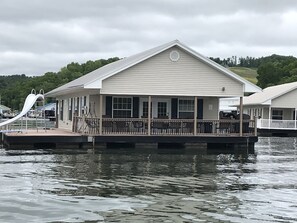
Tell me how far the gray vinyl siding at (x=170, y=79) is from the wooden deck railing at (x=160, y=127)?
1.61 meters

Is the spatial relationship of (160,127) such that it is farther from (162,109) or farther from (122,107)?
(122,107)

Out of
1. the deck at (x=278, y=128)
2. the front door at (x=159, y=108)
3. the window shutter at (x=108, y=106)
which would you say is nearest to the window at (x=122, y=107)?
the window shutter at (x=108, y=106)

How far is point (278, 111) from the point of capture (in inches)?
2121

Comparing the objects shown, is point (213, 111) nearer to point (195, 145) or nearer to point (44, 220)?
point (195, 145)

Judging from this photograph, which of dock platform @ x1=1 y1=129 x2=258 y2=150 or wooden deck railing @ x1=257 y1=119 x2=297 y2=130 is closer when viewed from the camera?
dock platform @ x1=1 y1=129 x2=258 y2=150

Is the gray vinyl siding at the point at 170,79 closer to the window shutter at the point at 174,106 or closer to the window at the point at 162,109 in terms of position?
the window shutter at the point at 174,106

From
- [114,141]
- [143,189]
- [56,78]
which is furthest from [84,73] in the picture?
[143,189]

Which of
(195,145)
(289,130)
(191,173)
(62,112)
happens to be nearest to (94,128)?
(195,145)

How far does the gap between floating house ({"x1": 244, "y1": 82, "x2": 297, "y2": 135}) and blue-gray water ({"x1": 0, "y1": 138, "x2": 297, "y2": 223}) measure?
26954 mm

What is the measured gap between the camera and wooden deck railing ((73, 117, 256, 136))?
2834 centimetres

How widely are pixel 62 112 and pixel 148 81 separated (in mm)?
15819

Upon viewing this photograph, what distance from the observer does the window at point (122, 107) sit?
102ft

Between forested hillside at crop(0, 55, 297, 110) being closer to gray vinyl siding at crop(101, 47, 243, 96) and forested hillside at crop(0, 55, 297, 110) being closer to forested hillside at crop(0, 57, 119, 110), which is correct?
→ forested hillside at crop(0, 57, 119, 110)

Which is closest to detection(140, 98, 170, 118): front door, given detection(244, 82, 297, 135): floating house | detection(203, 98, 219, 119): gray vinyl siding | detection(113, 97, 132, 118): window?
detection(113, 97, 132, 118): window
